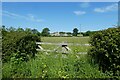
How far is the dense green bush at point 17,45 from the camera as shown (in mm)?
9281

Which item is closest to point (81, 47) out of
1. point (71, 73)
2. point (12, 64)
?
point (71, 73)

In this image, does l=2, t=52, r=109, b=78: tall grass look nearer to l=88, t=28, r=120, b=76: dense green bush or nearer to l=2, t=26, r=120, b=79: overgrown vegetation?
l=2, t=26, r=120, b=79: overgrown vegetation

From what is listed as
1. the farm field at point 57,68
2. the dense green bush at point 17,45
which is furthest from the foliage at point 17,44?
the farm field at point 57,68

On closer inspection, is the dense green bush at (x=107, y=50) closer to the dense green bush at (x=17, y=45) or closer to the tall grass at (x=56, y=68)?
the tall grass at (x=56, y=68)

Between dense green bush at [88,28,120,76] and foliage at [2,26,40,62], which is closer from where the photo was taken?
dense green bush at [88,28,120,76]

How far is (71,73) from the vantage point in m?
7.52

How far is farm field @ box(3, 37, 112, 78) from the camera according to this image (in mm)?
7488

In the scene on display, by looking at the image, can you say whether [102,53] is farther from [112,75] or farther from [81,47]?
[81,47]

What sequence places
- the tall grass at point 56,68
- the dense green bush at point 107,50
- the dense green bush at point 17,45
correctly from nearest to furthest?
1. the dense green bush at point 107,50
2. the tall grass at point 56,68
3. the dense green bush at point 17,45

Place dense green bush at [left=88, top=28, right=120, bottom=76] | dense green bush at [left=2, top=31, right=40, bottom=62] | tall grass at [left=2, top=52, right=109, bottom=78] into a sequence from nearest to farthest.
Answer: dense green bush at [left=88, top=28, right=120, bottom=76]
tall grass at [left=2, top=52, right=109, bottom=78]
dense green bush at [left=2, top=31, right=40, bottom=62]

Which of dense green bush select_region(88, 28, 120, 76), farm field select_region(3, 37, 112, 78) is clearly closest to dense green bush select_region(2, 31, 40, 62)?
farm field select_region(3, 37, 112, 78)

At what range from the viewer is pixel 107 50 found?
7500 mm

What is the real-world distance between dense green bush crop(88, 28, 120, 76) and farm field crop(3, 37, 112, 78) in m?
0.28

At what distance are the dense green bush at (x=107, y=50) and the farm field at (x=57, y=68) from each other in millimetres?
280
